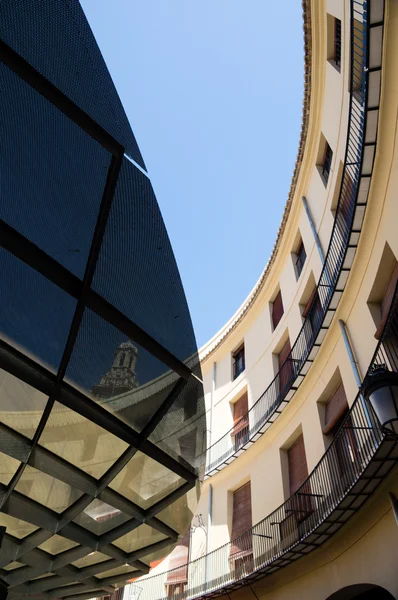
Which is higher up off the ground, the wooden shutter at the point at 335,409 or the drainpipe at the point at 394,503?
the wooden shutter at the point at 335,409

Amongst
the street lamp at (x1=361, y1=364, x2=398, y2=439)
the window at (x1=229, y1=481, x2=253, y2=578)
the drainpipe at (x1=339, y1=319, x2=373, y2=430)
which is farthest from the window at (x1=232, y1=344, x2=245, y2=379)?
the street lamp at (x1=361, y1=364, x2=398, y2=439)

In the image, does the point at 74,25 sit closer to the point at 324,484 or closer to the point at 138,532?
the point at 138,532

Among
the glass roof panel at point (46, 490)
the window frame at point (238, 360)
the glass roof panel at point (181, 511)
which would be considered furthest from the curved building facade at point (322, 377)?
the glass roof panel at point (46, 490)

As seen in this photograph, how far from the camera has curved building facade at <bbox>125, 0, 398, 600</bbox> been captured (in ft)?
28.7

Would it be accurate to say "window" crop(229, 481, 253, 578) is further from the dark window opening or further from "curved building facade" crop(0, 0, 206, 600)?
the dark window opening

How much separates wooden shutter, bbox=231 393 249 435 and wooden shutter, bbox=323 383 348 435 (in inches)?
238

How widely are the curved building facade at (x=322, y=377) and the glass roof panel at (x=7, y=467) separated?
5.51m

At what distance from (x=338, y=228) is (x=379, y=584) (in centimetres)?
844

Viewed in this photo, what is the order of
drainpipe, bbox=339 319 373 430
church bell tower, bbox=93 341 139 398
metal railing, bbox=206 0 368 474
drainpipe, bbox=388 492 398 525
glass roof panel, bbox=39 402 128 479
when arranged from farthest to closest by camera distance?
drainpipe, bbox=339 319 373 430, metal railing, bbox=206 0 368 474, drainpipe, bbox=388 492 398 525, glass roof panel, bbox=39 402 128 479, church bell tower, bbox=93 341 139 398

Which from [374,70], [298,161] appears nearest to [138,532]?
[374,70]

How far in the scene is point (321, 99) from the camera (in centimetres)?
1521

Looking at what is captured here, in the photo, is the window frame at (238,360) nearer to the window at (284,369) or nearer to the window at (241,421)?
the window at (241,421)

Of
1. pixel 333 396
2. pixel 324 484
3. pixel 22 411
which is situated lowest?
pixel 22 411

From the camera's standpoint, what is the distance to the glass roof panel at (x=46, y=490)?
24.7 feet
